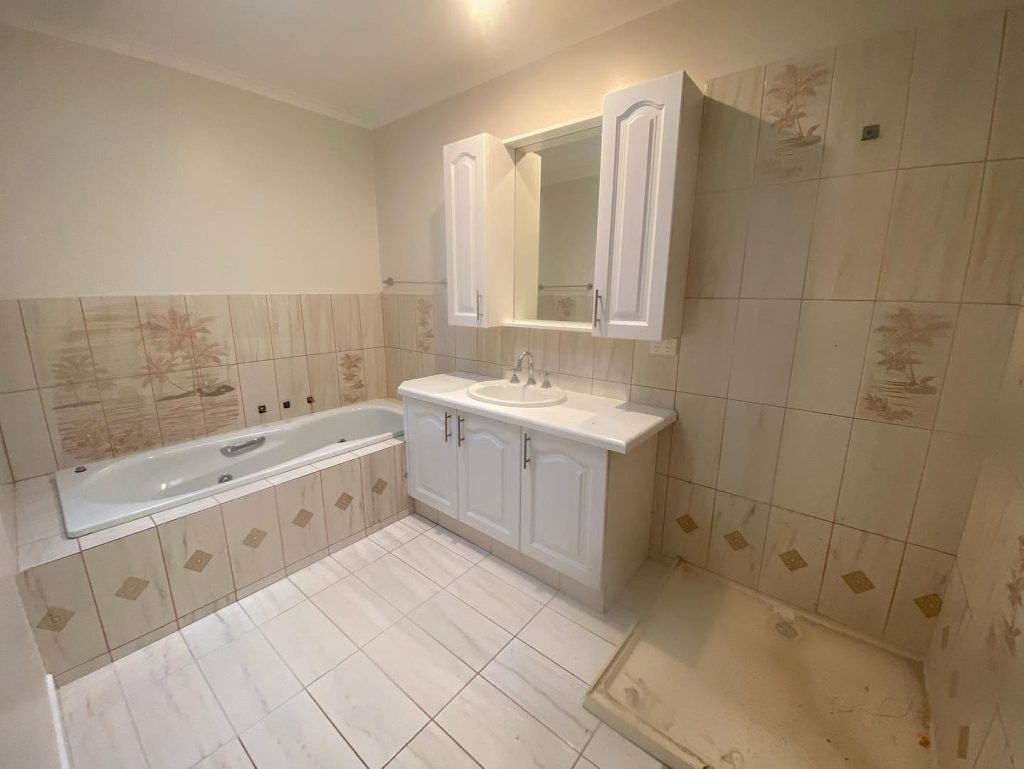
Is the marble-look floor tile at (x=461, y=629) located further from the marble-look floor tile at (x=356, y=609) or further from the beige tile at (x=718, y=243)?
the beige tile at (x=718, y=243)

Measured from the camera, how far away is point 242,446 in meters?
2.38

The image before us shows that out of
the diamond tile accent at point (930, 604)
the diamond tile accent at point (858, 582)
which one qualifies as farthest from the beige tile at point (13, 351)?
the diamond tile accent at point (930, 604)

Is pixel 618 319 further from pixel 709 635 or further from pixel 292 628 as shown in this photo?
pixel 292 628

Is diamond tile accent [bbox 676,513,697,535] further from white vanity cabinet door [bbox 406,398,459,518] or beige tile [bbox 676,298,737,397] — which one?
white vanity cabinet door [bbox 406,398,459,518]

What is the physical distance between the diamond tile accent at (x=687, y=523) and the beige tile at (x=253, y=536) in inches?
71.7

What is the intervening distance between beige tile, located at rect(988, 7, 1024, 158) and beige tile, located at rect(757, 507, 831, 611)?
1252mm

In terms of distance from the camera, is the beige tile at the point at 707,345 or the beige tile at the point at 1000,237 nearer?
the beige tile at the point at 1000,237

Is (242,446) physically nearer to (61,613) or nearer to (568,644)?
(61,613)

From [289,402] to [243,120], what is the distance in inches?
63.9

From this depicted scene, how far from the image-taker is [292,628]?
A: 5.32 ft

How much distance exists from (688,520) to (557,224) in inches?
59.6

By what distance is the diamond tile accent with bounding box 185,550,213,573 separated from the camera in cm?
162

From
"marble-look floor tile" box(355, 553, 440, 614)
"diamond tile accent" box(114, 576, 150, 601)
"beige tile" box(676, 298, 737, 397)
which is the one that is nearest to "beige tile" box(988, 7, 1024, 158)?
"beige tile" box(676, 298, 737, 397)

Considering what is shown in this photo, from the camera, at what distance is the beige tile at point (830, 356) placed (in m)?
1.37
